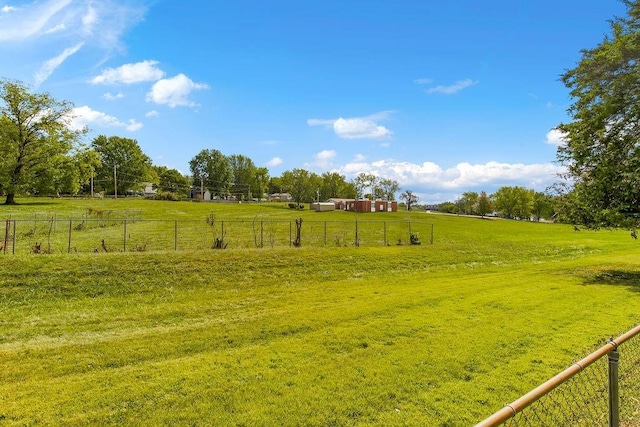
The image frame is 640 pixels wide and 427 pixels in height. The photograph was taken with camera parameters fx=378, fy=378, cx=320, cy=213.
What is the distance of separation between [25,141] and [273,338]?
52793 millimetres

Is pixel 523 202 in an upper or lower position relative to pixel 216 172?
lower

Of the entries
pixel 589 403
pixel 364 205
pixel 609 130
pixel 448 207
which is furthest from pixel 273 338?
pixel 448 207

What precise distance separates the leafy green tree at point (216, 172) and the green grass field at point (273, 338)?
110m

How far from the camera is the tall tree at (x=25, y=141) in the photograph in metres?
44.2

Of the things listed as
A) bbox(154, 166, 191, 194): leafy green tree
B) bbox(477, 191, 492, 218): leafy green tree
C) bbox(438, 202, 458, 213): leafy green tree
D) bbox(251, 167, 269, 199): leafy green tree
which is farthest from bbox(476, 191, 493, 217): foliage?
bbox(154, 166, 191, 194): leafy green tree

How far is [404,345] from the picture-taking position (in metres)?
8.23

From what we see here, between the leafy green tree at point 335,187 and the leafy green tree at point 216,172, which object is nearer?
the leafy green tree at point 335,187

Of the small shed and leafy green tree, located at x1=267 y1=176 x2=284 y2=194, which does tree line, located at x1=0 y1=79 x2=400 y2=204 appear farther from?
the small shed

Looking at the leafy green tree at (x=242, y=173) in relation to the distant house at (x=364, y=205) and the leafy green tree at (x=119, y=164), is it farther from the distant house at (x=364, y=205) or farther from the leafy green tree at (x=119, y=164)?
the distant house at (x=364, y=205)

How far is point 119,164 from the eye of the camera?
93.8 metres

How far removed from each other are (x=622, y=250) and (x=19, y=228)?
48.8 metres

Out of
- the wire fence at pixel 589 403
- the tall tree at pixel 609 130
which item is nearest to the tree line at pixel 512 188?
the tall tree at pixel 609 130

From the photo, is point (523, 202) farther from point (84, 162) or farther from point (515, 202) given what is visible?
point (84, 162)

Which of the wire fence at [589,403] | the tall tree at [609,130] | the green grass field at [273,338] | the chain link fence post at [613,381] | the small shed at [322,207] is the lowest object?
the green grass field at [273,338]
